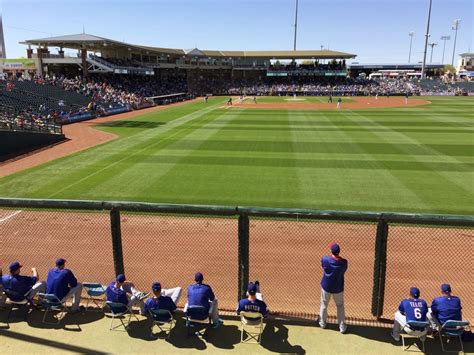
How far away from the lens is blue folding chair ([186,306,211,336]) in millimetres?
5602

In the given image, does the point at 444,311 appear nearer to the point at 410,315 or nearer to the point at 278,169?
the point at 410,315

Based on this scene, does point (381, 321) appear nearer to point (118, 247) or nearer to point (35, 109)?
point (118, 247)

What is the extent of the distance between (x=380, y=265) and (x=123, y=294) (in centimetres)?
402

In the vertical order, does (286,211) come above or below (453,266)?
above

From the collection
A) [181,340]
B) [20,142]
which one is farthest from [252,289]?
[20,142]

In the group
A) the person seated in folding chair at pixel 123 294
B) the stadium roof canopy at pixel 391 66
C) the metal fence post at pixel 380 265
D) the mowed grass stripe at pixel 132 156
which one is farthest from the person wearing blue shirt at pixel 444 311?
the stadium roof canopy at pixel 391 66

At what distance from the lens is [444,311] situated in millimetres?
5418

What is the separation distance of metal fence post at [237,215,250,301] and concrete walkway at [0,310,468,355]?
62cm

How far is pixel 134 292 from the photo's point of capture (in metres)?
6.28

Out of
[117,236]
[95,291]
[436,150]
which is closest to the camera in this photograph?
[95,291]

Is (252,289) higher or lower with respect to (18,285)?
higher

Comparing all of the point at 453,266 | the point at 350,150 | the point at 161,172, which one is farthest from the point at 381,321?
the point at 350,150

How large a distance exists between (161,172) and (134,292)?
488 inches

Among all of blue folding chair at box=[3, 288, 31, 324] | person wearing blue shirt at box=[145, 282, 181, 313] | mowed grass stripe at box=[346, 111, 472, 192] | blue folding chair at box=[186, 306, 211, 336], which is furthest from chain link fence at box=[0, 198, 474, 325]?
mowed grass stripe at box=[346, 111, 472, 192]
